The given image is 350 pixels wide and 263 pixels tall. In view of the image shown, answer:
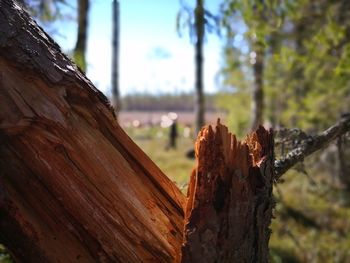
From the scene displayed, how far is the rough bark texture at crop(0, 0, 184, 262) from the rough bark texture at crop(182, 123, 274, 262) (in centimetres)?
17

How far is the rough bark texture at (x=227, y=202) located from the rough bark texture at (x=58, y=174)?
17 cm

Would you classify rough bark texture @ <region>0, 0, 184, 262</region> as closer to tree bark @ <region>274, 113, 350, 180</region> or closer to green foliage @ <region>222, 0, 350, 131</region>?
tree bark @ <region>274, 113, 350, 180</region>

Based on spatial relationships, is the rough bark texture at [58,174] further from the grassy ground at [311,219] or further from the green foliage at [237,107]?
the green foliage at [237,107]

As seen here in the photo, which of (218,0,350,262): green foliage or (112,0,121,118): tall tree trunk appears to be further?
(112,0,121,118): tall tree trunk

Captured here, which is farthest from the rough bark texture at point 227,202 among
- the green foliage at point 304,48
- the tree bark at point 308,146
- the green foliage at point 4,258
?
the green foliage at point 304,48

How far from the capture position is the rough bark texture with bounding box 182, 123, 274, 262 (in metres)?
1.46

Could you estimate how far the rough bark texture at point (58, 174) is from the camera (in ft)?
4.70

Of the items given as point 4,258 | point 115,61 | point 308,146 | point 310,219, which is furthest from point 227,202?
point 115,61

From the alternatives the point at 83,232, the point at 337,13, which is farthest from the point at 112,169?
the point at 337,13

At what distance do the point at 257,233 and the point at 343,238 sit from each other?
8.10 m

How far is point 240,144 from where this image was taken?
1.56 meters

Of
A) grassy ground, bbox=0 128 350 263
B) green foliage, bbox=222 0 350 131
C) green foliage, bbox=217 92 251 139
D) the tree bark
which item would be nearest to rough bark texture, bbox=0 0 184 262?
the tree bark

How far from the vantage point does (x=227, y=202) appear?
1.49 metres

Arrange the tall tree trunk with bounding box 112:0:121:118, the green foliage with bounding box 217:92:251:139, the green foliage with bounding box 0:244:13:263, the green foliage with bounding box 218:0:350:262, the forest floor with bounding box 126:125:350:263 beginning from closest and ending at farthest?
the green foliage with bounding box 0:244:13:263 < the green foliage with bounding box 218:0:350:262 < the forest floor with bounding box 126:125:350:263 < the tall tree trunk with bounding box 112:0:121:118 < the green foliage with bounding box 217:92:251:139
